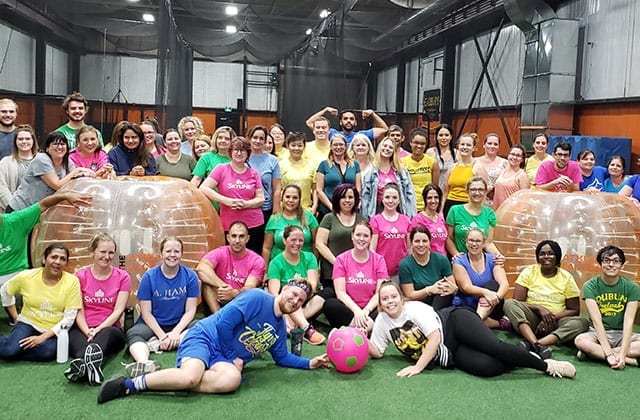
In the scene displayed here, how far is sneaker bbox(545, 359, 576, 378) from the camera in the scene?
3342 mm

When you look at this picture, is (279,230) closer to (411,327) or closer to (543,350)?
(411,327)

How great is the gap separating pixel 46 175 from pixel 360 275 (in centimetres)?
224

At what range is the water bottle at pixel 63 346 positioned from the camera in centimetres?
334

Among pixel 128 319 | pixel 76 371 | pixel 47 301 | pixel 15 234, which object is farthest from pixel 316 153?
pixel 76 371

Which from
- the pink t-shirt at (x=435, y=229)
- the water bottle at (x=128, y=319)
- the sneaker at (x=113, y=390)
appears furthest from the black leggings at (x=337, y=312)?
the sneaker at (x=113, y=390)

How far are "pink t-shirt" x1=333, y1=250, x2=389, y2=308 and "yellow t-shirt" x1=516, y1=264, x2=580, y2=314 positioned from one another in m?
1.01

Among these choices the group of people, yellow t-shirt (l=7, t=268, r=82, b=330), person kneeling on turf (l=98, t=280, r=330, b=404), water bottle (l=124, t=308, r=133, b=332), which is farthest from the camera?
water bottle (l=124, t=308, r=133, b=332)

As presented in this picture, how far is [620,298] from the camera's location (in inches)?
145

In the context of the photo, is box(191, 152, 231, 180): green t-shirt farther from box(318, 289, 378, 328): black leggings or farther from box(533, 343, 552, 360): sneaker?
box(533, 343, 552, 360): sneaker

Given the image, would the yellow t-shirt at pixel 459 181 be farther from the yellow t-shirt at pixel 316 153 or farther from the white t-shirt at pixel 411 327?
the white t-shirt at pixel 411 327

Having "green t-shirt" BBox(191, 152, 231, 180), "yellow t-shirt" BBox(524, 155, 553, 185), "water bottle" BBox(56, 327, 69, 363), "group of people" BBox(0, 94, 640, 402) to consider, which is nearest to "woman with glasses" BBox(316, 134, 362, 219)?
"group of people" BBox(0, 94, 640, 402)

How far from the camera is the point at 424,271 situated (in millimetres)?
4055

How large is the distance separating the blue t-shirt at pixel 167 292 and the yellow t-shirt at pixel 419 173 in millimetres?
2293

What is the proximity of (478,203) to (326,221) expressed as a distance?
1195 millimetres
